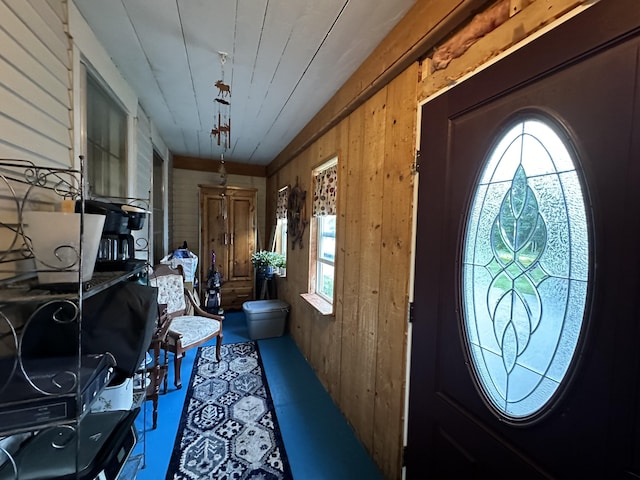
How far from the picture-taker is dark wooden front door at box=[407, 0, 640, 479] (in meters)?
0.62

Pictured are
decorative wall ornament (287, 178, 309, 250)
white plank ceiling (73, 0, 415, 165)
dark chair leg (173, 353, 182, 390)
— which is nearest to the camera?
white plank ceiling (73, 0, 415, 165)

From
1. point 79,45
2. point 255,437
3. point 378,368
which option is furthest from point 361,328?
point 79,45

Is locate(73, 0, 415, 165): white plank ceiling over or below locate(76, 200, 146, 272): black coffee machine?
over

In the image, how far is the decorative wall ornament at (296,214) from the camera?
10.0ft

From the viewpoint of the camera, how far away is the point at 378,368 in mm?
1627

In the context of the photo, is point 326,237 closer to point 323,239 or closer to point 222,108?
point 323,239

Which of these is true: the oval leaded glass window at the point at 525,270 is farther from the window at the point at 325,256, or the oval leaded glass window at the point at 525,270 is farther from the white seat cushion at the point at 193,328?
the white seat cushion at the point at 193,328

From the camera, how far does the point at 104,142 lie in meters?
1.79

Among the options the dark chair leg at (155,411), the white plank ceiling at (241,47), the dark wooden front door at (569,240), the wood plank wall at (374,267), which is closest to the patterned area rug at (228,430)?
the dark chair leg at (155,411)

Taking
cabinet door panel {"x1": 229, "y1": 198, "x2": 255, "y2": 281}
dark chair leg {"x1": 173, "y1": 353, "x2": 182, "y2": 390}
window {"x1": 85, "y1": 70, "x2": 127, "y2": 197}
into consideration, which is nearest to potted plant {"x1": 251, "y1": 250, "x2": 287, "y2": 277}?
cabinet door panel {"x1": 229, "y1": 198, "x2": 255, "y2": 281}

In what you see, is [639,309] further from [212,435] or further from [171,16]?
[212,435]

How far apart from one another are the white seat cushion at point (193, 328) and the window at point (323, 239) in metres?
1.07

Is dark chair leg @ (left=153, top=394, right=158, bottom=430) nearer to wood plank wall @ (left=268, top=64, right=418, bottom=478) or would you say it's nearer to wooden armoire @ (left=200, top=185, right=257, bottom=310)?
wood plank wall @ (left=268, top=64, right=418, bottom=478)

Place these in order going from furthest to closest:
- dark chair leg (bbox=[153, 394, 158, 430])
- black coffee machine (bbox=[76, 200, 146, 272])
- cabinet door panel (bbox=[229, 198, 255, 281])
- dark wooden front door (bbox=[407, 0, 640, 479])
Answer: cabinet door panel (bbox=[229, 198, 255, 281])
dark chair leg (bbox=[153, 394, 158, 430])
black coffee machine (bbox=[76, 200, 146, 272])
dark wooden front door (bbox=[407, 0, 640, 479])
